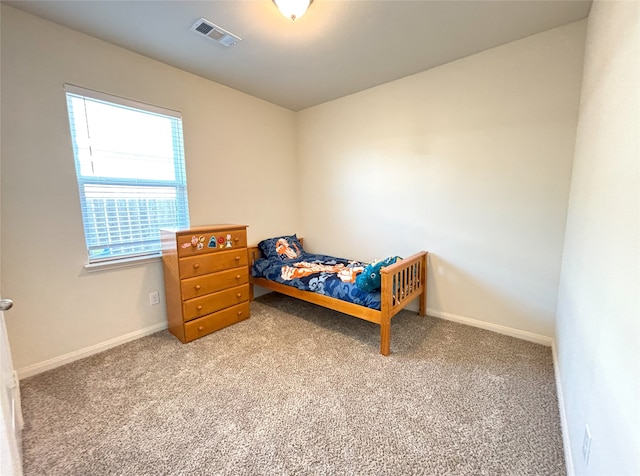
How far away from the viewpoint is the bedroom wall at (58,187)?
1.83 m

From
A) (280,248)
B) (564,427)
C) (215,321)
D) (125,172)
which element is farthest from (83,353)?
(564,427)

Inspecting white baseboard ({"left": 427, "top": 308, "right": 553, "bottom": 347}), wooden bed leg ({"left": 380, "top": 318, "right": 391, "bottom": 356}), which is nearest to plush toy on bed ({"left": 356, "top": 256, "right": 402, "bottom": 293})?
wooden bed leg ({"left": 380, "top": 318, "right": 391, "bottom": 356})

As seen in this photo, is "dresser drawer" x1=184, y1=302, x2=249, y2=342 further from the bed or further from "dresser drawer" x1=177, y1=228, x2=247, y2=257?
"dresser drawer" x1=177, y1=228, x2=247, y2=257

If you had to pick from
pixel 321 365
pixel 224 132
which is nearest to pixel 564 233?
pixel 321 365

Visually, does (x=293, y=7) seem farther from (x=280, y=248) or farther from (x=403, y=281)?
(x=280, y=248)

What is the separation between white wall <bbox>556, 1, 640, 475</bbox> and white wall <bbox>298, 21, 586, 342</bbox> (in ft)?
1.69

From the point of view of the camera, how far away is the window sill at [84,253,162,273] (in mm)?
2188

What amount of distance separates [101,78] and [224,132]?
110 centimetres

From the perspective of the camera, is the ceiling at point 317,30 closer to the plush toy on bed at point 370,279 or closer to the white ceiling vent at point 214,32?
the white ceiling vent at point 214,32

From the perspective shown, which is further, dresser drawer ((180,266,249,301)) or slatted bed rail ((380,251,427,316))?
dresser drawer ((180,266,249,301))

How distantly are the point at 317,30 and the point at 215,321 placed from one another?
8.65 feet

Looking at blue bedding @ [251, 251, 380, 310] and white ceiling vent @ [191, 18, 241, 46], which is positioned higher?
white ceiling vent @ [191, 18, 241, 46]

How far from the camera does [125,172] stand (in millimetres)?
2348

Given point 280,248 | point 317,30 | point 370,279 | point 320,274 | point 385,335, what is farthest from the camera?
point 280,248
